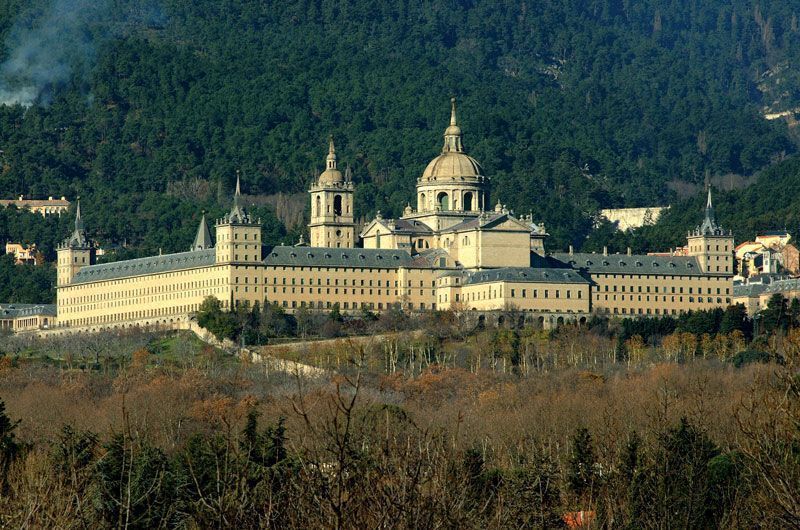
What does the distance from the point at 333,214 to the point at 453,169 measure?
6555 mm

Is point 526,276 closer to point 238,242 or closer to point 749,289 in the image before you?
point 238,242

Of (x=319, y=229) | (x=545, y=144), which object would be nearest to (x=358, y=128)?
(x=545, y=144)

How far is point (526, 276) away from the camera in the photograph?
3935 inches

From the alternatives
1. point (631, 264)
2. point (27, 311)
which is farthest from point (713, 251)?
point (27, 311)

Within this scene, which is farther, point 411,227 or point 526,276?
point 411,227

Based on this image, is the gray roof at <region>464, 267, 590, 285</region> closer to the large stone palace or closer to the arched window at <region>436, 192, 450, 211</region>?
the large stone palace

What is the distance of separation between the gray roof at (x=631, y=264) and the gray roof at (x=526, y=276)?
10.1ft

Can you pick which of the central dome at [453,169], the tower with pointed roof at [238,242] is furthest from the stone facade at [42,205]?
the tower with pointed roof at [238,242]

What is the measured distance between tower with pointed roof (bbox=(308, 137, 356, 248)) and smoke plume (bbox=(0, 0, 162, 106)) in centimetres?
6811

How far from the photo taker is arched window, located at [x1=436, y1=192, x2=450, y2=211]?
112 metres

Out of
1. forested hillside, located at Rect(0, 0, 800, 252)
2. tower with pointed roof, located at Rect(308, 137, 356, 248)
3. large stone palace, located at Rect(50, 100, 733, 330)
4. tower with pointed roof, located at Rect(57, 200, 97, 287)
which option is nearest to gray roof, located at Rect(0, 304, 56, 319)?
tower with pointed roof, located at Rect(57, 200, 97, 287)

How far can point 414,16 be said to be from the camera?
7751 inches

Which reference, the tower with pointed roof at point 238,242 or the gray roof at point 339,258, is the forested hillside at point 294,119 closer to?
the gray roof at point 339,258

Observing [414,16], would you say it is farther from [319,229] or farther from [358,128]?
[319,229]
